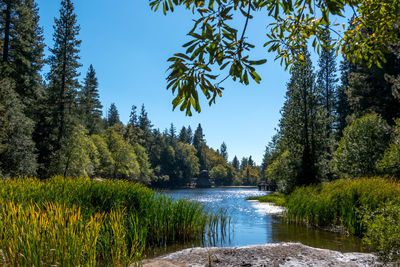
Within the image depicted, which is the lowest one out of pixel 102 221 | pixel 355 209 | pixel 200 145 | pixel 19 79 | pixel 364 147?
pixel 355 209

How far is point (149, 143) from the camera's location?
92.2 metres

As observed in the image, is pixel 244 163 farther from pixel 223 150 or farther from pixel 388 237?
pixel 388 237

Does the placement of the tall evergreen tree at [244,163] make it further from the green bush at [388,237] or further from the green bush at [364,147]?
the green bush at [388,237]

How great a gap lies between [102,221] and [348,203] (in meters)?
10.1

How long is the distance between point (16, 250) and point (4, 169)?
24071 mm

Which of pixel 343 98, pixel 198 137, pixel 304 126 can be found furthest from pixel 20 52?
pixel 198 137

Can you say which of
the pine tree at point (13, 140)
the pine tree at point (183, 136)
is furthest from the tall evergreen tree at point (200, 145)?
the pine tree at point (13, 140)

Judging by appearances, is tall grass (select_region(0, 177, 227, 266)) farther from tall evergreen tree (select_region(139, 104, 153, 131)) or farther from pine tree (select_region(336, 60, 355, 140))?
tall evergreen tree (select_region(139, 104, 153, 131))

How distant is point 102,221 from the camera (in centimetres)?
431

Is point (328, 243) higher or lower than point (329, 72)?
lower

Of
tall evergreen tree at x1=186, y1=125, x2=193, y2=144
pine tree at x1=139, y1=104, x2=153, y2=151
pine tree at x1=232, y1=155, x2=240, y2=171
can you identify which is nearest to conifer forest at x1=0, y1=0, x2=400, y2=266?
pine tree at x1=139, y1=104, x2=153, y2=151

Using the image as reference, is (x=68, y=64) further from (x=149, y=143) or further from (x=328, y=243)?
(x=149, y=143)

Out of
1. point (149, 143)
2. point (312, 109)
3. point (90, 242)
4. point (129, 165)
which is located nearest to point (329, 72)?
point (312, 109)

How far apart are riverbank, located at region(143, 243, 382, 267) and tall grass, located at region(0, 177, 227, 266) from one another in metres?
1.02
